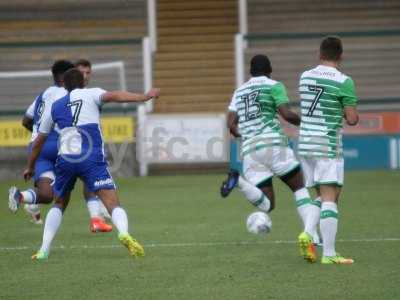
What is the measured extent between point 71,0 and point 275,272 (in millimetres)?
20921

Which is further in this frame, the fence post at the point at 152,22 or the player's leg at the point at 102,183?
the fence post at the point at 152,22

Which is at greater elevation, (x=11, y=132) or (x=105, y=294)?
(x=105, y=294)

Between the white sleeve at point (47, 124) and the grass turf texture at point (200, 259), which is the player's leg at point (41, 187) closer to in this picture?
the grass turf texture at point (200, 259)

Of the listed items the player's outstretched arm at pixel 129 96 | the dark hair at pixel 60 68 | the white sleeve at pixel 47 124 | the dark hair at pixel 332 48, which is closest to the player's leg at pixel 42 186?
the dark hair at pixel 60 68

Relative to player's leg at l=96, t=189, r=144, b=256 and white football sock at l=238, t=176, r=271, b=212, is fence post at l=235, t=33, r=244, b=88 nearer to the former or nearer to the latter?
white football sock at l=238, t=176, r=271, b=212

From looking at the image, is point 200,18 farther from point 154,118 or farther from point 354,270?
point 354,270

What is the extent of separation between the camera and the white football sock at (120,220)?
1052cm

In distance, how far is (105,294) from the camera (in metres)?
8.60

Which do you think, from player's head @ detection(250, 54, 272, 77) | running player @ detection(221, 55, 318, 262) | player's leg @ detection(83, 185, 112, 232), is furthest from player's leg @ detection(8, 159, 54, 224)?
player's head @ detection(250, 54, 272, 77)

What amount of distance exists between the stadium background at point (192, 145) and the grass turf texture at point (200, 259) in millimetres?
18

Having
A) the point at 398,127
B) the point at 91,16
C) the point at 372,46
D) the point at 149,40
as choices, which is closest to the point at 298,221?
the point at 398,127

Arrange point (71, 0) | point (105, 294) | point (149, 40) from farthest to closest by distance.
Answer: point (71, 0)
point (149, 40)
point (105, 294)

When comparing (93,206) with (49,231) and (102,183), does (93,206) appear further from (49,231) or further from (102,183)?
(102,183)

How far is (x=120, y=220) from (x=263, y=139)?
162 centimetres
